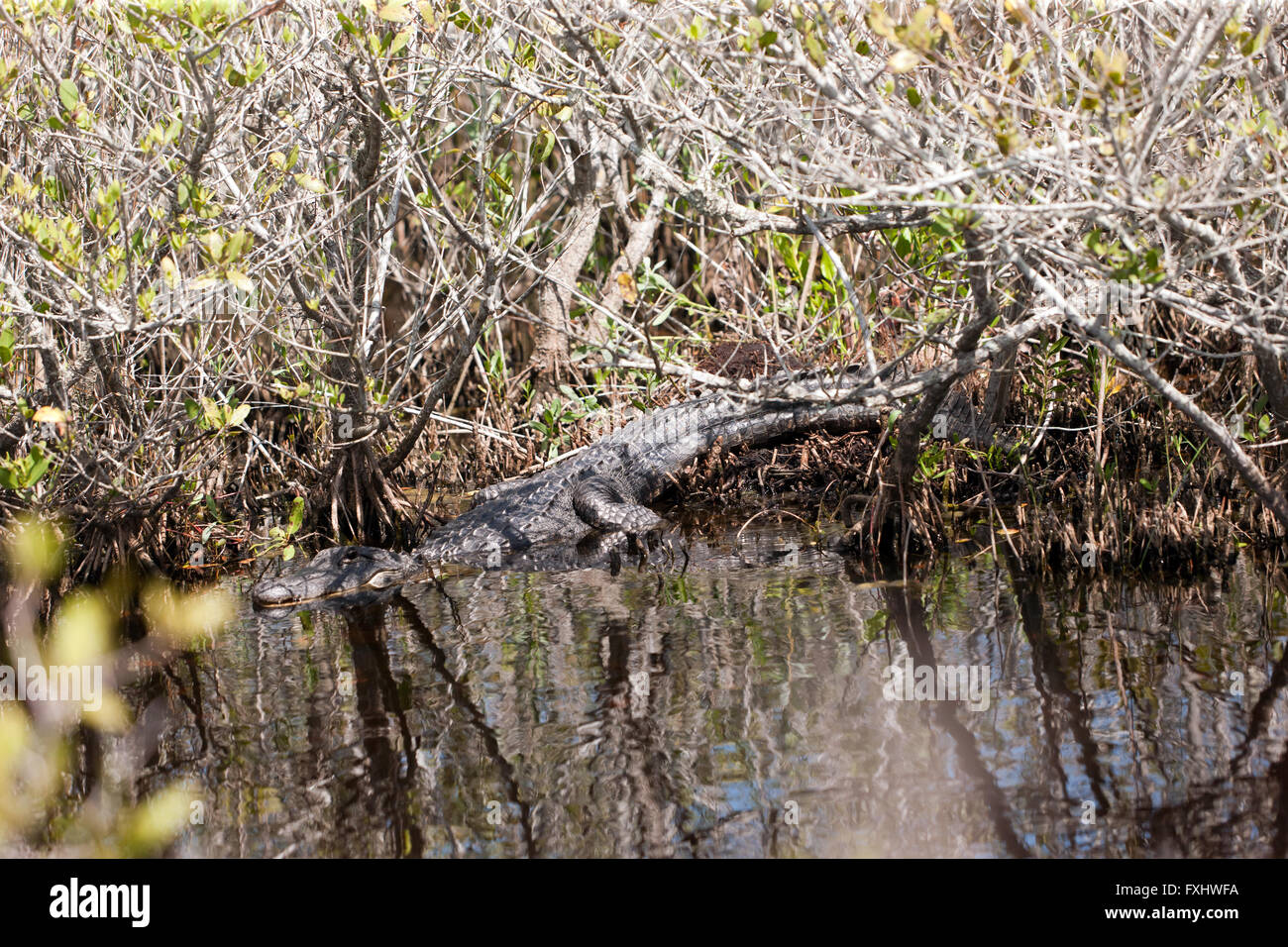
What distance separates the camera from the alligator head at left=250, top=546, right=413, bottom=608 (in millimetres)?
5492

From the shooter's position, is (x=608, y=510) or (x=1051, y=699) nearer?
(x=1051, y=699)

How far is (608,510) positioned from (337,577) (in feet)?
5.83

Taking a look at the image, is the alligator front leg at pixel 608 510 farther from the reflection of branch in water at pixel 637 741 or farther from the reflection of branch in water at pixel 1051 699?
the reflection of branch in water at pixel 1051 699

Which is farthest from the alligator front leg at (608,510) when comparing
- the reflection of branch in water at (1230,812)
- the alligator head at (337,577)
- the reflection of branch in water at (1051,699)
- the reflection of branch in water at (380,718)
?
the reflection of branch in water at (1230,812)

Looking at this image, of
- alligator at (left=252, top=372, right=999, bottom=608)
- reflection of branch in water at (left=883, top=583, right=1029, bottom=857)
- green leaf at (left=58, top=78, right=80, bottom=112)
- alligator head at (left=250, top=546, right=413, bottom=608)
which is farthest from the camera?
alligator at (left=252, top=372, right=999, bottom=608)

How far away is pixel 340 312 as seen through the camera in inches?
224

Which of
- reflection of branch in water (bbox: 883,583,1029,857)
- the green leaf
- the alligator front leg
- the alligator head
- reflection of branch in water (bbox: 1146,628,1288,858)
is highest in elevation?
the green leaf

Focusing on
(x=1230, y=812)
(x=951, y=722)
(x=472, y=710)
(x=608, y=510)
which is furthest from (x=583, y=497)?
(x=1230, y=812)

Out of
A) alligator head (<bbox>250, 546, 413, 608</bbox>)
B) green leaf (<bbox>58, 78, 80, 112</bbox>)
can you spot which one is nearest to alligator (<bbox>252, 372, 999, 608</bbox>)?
alligator head (<bbox>250, 546, 413, 608</bbox>)

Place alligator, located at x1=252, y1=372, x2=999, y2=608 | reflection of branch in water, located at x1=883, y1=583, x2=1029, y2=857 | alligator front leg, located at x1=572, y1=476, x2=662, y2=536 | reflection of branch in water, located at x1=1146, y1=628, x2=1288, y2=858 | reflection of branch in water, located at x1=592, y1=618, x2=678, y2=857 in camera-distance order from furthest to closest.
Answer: alligator front leg, located at x1=572, y1=476, x2=662, y2=536
alligator, located at x1=252, y1=372, x2=999, y2=608
reflection of branch in water, located at x1=592, y1=618, x2=678, y2=857
reflection of branch in water, located at x1=883, y1=583, x2=1029, y2=857
reflection of branch in water, located at x1=1146, y1=628, x2=1288, y2=858

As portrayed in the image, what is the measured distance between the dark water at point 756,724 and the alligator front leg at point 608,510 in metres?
1.40

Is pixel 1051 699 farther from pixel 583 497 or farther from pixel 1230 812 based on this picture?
pixel 583 497

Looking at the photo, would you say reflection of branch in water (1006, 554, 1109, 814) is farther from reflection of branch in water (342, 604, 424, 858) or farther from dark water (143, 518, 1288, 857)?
reflection of branch in water (342, 604, 424, 858)

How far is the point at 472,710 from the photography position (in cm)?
405
